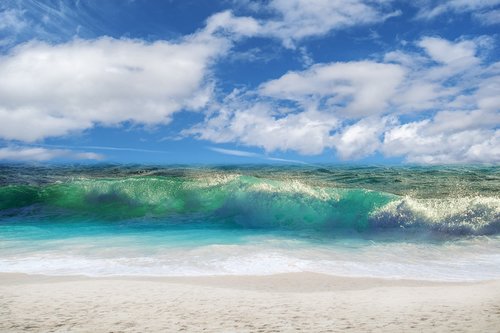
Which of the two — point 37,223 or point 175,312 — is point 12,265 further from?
point 37,223

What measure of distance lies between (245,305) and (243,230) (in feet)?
36.1

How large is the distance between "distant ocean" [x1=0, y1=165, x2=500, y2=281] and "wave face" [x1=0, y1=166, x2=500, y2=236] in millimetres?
62

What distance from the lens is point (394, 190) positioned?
2650 cm

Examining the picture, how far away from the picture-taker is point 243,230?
1750 cm

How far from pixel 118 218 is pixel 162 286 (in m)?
14.5

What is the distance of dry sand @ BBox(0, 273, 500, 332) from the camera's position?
539 cm

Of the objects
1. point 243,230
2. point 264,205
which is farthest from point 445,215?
point 264,205

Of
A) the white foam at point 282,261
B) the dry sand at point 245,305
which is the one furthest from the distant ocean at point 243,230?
the dry sand at point 245,305

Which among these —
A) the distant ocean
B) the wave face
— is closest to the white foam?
the distant ocean

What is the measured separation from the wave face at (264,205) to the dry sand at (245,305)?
8392mm

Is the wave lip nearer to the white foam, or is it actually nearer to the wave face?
the wave face

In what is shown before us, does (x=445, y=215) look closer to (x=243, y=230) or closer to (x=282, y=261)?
(x=243, y=230)

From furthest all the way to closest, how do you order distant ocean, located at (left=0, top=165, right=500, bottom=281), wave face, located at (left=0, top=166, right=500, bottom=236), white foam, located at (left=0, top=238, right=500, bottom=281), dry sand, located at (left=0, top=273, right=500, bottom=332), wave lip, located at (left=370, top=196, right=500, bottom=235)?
wave face, located at (left=0, top=166, right=500, bottom=236), wave lip, located at (left=370, top=196, right=500, bottom=235), distant ocean, located at (left=0, top=165, right=500, bottom=281), white foam, located at (left=0, top=238, right=500, bottom=281), dry sand, located at (left=0, top=273, right=500, bottom=332)

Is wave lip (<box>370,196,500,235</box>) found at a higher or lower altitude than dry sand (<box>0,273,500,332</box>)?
higher
